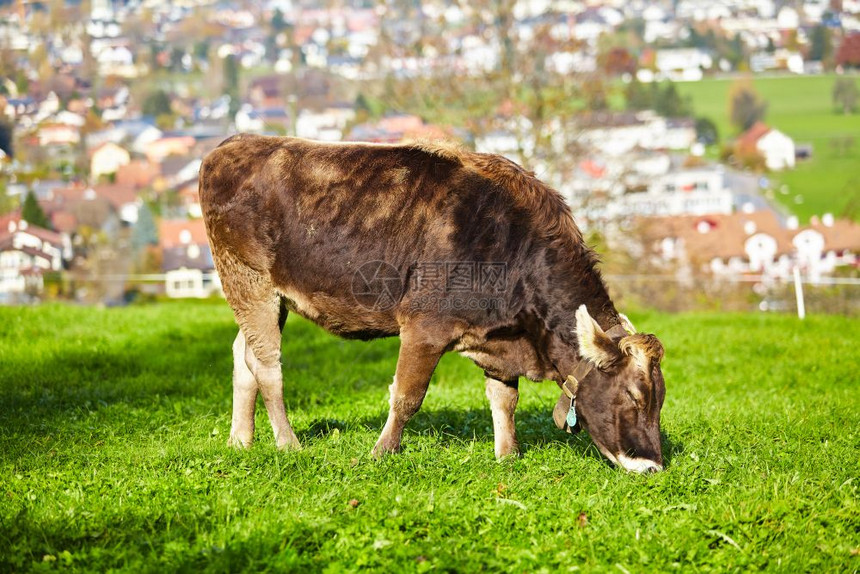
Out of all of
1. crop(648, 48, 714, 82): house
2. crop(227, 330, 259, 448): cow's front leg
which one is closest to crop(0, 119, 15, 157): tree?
crop(227, 330, 259, 448): cow's front leg

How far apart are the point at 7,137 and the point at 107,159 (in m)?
7.80

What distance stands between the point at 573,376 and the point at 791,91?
174 ft

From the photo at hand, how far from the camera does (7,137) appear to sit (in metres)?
25.7

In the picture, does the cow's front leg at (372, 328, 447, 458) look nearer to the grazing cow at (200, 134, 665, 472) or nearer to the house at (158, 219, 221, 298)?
the grazing cow at (200, 134, 665, 472)

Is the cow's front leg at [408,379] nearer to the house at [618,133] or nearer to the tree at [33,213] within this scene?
the house at [618,133]

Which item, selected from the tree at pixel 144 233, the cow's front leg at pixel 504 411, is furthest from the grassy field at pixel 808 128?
the cow's front leg at pixel 504 411

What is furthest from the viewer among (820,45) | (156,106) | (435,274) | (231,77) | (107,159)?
(820,45)

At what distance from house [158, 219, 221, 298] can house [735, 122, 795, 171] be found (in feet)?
97.6

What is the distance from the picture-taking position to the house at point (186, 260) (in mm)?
24109

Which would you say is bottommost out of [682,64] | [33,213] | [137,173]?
[33,213]

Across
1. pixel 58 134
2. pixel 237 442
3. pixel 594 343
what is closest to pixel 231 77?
pixel 58 134

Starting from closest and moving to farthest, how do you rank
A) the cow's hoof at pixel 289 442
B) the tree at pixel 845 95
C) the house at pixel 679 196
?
the cow's hoof at pixel 289 442 → the house at pixel 679 196 → the tree at pixel 845 95

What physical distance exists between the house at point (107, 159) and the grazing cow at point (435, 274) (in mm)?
27333

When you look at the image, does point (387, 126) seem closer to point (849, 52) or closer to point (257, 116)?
point (257, 116)
